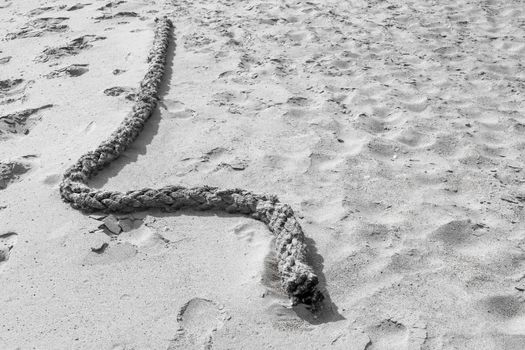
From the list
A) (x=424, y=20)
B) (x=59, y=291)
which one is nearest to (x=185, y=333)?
(x=59, y=291)

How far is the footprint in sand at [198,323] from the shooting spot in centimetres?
240

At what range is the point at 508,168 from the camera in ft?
11.6

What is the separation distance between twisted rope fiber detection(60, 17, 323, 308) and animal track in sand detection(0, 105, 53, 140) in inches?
25.6

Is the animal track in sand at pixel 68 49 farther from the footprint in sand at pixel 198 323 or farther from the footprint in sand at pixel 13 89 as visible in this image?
the footprint in sand at pixel 198 323

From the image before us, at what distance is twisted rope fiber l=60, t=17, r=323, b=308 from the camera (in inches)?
102

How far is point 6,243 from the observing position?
2967 millimetres

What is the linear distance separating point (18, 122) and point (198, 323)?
7.34ft

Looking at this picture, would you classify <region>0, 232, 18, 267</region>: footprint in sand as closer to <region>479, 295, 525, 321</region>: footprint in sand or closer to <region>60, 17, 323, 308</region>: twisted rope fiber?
<region>60, 17, 323, 308</region>: twisted rope fiber

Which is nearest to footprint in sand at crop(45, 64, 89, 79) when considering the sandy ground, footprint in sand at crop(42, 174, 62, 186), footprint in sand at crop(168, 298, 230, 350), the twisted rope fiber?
the sandy ground

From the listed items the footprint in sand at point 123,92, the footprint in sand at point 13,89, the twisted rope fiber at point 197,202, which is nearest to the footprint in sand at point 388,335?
the twisted rope fiber at point 197,202

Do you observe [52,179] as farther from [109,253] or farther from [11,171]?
[109,253]

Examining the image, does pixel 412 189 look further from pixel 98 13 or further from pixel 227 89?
pixel 98 13

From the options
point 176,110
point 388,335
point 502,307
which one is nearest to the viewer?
point 388,335

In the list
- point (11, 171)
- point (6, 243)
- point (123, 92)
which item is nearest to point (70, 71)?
point (123, 92)
